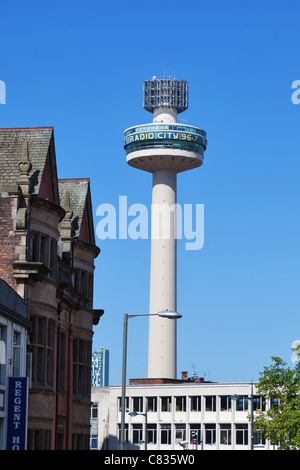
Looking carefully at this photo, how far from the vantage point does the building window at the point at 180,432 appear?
145750 mm

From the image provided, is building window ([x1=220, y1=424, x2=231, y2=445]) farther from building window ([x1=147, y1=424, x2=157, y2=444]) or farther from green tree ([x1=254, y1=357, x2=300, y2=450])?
green tree ([x1=254, y1=357, x2=300, y2=450])

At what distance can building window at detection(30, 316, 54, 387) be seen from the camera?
1812 inches

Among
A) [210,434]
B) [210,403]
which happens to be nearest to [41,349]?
[210,434]

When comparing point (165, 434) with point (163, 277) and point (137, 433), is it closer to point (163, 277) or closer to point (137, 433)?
point (137, 433)

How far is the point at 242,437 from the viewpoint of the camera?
5536 inches

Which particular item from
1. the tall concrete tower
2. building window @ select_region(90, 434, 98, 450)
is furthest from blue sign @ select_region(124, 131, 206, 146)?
building window @ select_region(90, 434, 98, 450)

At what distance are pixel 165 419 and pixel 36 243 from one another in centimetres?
10431

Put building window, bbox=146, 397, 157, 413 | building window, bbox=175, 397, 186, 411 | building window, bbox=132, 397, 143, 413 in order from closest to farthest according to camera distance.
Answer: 1. building window, bbox=175, 397, 186, 411
2. building window, bbox=146, 397, 157, 413
3. building window, bbox=132, 397, 143, 413

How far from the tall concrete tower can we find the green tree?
79.3 m

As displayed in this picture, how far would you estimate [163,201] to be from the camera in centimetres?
17050

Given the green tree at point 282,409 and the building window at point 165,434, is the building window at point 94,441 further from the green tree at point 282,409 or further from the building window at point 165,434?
the green tree at point 282,409

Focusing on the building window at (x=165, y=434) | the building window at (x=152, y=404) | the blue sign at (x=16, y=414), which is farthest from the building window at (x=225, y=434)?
the blue sign at (x=16, y=414)
